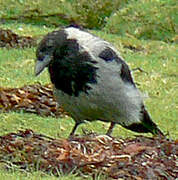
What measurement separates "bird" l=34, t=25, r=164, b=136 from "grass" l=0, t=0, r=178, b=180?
3.30 feet

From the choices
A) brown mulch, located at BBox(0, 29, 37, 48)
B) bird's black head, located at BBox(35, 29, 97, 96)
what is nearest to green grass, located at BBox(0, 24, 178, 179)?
brown mulch, located at BBox(0, 29, 37, 48)

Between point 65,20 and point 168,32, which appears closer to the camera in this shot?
point 168,32

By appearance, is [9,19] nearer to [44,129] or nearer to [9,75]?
[9,75]

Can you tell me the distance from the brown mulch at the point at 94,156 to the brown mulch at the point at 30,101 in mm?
2677

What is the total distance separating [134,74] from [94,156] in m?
6.31

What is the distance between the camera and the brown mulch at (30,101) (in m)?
9.34

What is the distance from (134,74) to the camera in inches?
485

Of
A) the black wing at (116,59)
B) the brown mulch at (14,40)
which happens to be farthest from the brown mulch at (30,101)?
the brown mulch at (14,40)

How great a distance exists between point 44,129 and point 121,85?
144 cm

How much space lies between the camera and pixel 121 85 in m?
7.33

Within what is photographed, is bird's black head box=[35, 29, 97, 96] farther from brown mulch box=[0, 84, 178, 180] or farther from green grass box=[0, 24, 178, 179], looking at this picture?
green grass box=[0, 24, 178, 179]

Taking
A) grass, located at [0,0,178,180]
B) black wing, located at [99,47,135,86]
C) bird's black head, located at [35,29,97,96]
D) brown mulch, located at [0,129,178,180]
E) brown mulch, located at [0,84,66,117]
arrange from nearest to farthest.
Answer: brown mulch, located at [0,129,178,180]
bird's black head, located at [35,29,97,96]
black wing, located at [99,47,135,86]
grass, located at [0,0,178,180]
brown mulch, located at [0,84,66,117]

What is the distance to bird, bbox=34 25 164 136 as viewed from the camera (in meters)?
6.96

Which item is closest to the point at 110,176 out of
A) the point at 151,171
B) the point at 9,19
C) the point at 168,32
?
the point at 151,171
